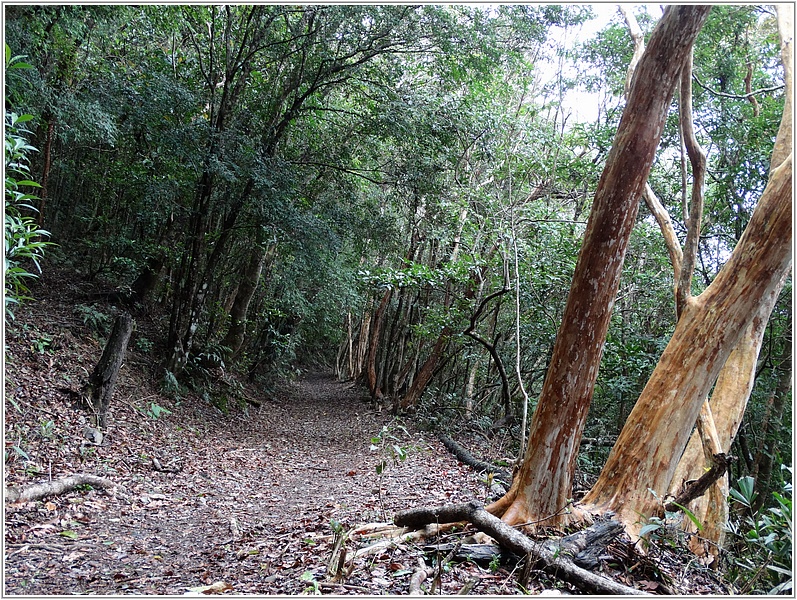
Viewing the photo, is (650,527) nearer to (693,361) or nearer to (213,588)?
(693,361)

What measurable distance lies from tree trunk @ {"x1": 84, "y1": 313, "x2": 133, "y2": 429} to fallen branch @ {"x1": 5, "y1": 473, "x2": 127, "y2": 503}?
→ 174 centimetres

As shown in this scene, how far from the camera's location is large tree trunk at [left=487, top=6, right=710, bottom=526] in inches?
174

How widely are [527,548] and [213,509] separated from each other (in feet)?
13.6

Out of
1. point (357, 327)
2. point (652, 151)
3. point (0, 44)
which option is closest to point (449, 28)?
→ point (652, 151)

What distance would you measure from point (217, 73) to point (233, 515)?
903 cm

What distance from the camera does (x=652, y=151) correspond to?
4.46 meters

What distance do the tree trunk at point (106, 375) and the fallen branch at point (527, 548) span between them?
551 centimetres

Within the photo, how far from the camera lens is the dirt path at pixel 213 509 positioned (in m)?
4.05

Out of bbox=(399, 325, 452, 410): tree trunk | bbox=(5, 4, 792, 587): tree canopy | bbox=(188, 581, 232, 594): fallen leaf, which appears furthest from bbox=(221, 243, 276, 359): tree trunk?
bbox=(188, 581, 232, 594): fallen leaf

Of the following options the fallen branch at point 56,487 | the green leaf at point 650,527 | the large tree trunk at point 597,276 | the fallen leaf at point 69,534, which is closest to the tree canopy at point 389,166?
the large tree trunk at point 597,276

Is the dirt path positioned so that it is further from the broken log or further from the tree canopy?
the broken log

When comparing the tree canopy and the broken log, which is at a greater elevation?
the tree canopy

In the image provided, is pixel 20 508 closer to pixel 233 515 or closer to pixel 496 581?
pixel 233 515

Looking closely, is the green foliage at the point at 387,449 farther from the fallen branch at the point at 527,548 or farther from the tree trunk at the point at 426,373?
the tree trunk at the point at 426,373
